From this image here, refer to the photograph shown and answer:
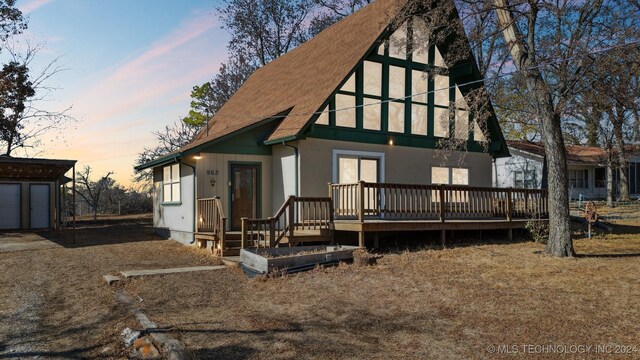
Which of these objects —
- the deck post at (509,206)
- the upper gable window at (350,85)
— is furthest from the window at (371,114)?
the deck post at (509,206)

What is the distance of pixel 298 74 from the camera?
17969mm

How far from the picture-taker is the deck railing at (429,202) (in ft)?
41.1

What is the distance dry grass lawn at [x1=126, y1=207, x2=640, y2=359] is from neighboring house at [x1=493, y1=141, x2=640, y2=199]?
64.4 feet

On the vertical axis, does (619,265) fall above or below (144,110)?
below

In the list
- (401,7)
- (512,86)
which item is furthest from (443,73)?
(401,7)

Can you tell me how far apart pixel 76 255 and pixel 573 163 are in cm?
2937

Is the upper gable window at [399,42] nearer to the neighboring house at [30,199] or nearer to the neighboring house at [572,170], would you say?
the neighboring house at [572,170]

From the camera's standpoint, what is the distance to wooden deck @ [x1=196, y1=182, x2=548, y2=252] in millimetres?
11812

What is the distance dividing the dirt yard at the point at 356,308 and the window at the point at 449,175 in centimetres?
537

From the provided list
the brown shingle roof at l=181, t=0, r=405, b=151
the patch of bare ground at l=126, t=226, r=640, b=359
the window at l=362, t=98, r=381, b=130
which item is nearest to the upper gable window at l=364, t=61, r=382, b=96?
the window at l=362, t=98, r=381, b=130

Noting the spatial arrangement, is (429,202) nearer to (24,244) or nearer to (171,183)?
(171,183)

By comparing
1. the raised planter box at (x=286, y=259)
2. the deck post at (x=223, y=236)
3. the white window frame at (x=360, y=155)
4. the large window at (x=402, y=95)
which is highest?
the large window at (x=402, y=95)

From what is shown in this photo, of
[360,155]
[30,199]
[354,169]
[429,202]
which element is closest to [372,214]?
[429,202]

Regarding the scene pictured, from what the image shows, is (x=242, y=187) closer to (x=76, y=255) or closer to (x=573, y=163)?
(x=76, y=255)
